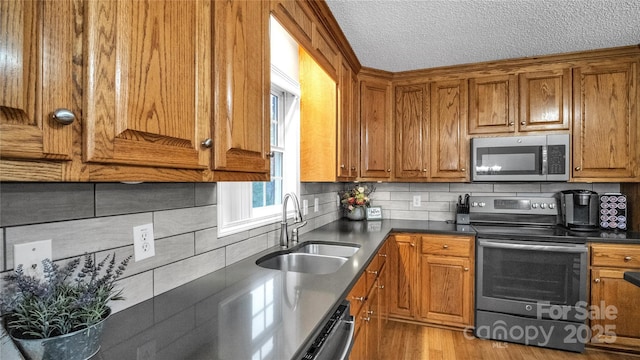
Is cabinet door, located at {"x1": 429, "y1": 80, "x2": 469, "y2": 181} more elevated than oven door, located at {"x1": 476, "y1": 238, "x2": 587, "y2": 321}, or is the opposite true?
cabinet door, located at {"x1": 429, "y1": 80, "x2": 469, "y2": 181}

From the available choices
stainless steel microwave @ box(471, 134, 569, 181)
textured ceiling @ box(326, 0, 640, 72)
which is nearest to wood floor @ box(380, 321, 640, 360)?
stainless steel microwave @ box(471, 134, 569, 181)

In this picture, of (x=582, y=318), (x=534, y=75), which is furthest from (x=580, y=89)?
(x=582, y=318)

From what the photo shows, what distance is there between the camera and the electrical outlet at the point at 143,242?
987 millimetres

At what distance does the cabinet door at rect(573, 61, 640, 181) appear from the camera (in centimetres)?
247

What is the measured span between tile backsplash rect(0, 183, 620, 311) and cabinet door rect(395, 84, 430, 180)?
1.75 m

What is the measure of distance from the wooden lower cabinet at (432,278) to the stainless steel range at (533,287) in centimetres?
11

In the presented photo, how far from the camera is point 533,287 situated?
2.44m

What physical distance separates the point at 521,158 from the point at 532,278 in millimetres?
1016

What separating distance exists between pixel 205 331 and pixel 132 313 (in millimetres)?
277

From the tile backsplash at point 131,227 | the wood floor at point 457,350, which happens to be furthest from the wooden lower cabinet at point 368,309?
→ the tile backsplash at point 131,227

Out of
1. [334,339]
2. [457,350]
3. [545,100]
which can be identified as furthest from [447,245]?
[334,339]

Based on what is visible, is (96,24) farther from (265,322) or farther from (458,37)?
(458,37)

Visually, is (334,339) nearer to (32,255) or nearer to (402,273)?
(32,255)

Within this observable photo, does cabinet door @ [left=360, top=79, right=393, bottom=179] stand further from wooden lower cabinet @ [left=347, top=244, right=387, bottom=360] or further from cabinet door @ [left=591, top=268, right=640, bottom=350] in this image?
cabinet door @ [left=591, top=268, right=640, bottom=350]
